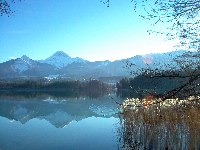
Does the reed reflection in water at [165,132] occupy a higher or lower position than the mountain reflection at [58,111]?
higher

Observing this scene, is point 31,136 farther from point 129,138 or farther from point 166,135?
point 166,135

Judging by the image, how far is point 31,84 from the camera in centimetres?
10975

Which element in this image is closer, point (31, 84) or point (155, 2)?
point (155, 2)

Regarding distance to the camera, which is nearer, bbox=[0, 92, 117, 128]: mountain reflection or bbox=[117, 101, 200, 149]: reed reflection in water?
bbox=[117, 101, 200, 149]: reed reflection in water

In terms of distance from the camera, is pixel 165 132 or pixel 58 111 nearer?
pixel 165 132

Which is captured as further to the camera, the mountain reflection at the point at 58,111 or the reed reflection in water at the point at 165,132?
the mountain reflection at the point at 58,111

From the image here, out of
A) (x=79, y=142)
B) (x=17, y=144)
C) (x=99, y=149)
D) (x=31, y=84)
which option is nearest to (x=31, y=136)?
(x=17, y=144)

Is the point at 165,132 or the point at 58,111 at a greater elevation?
the point at 165,132

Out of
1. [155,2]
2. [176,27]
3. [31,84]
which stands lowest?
[31,84]

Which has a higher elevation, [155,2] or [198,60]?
[155,2]

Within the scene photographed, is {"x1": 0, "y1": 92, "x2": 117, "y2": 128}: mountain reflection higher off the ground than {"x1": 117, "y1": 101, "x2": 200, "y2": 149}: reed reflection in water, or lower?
lower

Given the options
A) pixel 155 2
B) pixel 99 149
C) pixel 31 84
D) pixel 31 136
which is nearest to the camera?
pixel 155 2

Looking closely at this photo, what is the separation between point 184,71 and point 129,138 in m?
7.17

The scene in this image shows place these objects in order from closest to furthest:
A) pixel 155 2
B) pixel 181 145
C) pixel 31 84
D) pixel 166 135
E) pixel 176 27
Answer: pixel 155 2
pixel 176 27
pixel 181 145
pixel 166 135
pixel 31 84
